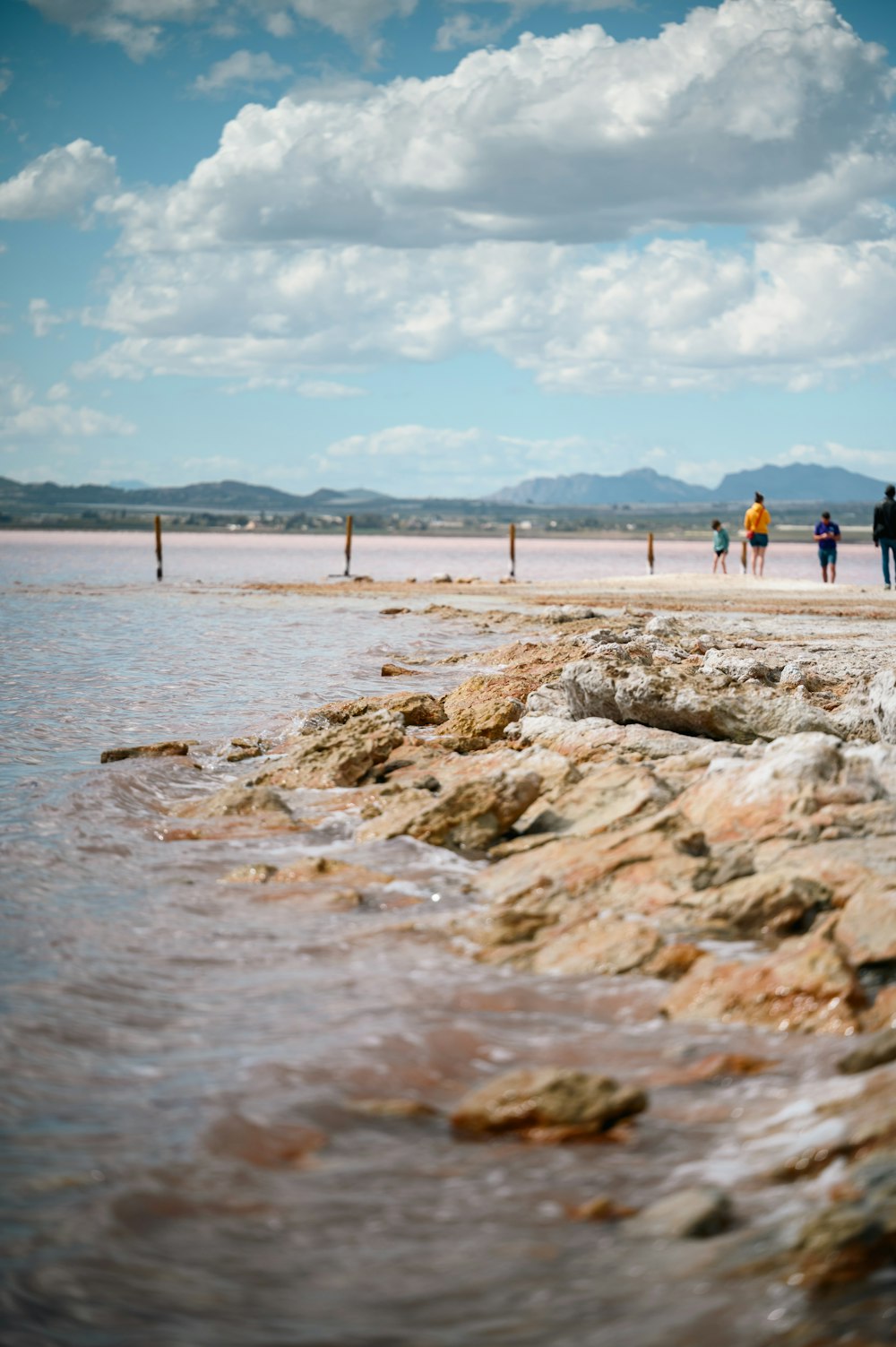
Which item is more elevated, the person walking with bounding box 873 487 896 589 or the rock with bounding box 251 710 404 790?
the person walking with bounding box 873 487 896 589

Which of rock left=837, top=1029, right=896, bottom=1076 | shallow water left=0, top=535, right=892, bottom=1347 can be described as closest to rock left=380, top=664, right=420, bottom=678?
shallow water left=0, top=535, right=892, bottom=1347

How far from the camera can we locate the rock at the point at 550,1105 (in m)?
4.68

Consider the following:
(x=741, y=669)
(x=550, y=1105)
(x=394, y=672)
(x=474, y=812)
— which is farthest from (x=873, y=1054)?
(x=394, y=672)

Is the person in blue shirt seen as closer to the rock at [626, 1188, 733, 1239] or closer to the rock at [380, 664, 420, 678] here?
the rock at [380, 664, 420, 678]

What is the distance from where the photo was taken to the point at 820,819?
752cm

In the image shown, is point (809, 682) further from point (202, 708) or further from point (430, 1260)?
point (430, 1260)

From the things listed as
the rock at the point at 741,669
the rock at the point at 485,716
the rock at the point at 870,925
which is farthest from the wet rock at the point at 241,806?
the rock at the point at 741,669

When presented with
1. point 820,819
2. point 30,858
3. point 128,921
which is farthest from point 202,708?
point 820,819

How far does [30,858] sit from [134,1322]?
569 centimetres

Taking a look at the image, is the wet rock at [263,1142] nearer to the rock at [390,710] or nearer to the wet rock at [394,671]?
the rock at [390,710]

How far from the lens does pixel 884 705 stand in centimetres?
1109

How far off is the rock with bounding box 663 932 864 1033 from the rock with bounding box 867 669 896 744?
5339 mm

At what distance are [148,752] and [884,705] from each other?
6.79 m

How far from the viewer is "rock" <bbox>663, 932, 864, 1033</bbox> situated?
220 inches
